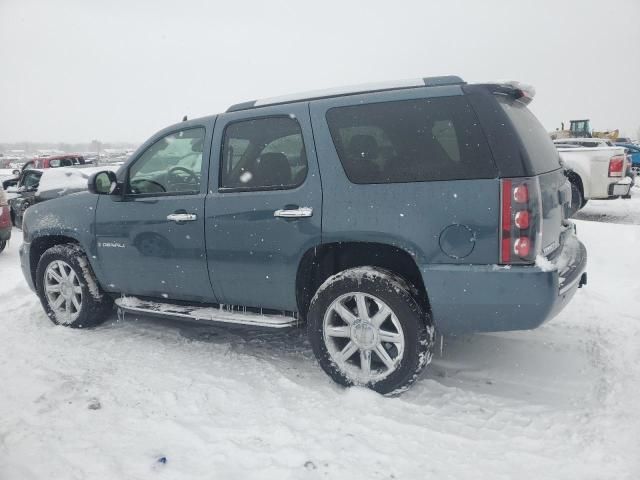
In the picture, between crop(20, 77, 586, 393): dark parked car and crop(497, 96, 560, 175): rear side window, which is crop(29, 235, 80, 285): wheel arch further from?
crop(497, 96, 560, 175): rear side window

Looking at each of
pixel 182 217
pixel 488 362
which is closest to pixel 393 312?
pixel 488 362

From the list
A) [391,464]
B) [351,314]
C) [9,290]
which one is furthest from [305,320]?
[9,290]

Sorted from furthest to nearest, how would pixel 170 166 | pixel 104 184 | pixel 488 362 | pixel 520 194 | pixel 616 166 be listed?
pixel 616 166 < pixel 104 184 < pixel 170 166 < pixel 488 362 < pixel 520 194

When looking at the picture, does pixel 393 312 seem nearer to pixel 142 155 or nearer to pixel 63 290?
pixel 142 155

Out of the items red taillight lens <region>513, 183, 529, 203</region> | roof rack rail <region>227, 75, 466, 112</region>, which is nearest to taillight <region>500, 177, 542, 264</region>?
red taillight lens <region>513, 183, 529, 203</region>

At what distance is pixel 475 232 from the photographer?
106 inches

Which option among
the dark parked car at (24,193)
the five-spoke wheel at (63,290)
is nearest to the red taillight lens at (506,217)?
the five-spoke wheel at (63,290)

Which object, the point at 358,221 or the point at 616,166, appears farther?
the point at 616,166

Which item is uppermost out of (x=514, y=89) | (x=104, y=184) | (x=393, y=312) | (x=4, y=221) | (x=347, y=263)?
(x=514, y=89)

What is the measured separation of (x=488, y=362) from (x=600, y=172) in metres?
8.15

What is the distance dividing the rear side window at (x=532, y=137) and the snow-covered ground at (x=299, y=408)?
57.9 inches

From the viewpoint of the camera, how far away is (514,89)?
293 cm

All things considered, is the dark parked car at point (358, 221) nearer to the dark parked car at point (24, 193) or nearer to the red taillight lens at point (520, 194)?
the red taillight lens at point (520, 194)

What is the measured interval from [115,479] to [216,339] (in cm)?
192
